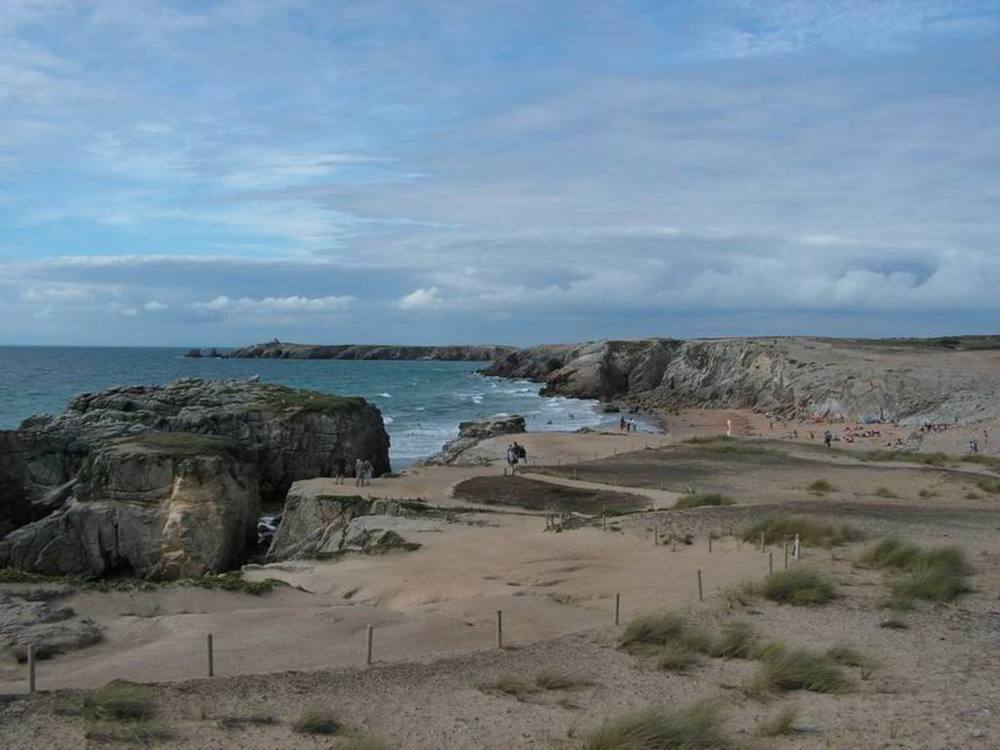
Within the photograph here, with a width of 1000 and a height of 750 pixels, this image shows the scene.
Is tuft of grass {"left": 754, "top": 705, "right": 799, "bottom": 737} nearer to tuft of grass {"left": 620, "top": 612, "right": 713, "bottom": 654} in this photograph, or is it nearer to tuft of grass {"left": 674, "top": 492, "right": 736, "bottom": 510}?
tuft of grass {"left": 620, "top": 612, "right": 713, "bottom": 654}

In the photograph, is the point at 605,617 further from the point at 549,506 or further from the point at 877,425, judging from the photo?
the point at 877,425

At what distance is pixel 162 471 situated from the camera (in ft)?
92.6

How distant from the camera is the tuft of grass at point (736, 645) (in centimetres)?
1395

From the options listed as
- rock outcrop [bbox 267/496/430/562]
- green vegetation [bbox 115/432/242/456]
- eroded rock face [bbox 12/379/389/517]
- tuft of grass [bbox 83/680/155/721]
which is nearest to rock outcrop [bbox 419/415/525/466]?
eroded rock face [bbox 12/379/389/517]

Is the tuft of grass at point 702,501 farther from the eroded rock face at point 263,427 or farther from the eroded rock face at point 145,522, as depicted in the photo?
the eroded rock face at point 263,427

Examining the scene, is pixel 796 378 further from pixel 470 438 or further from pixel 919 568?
pixel 919 568

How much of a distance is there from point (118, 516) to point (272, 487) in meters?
14.6

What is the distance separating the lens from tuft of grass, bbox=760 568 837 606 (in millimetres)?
16859

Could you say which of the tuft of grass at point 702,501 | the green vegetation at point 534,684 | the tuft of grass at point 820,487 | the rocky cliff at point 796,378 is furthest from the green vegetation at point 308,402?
the rocky cliff at point 796,378

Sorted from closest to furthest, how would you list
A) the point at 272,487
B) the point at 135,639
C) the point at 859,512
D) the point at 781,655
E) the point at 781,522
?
the point at 781,655
the point at 135,639
the point at 781,522
the point at 859,512
the point at 272,487

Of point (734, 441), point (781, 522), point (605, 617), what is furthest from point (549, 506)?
point (734, 441)

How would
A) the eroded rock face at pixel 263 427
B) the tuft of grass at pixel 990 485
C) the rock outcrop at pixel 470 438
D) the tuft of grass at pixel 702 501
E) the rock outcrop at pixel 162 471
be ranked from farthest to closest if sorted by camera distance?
the rock outcrop at pixel 470 438
the eroded rock face at pixel 263 427
the tuft of grass at pixel 990 485
the tuft of grass at pixel 702 501
the rock outcrop at pixel 162 471

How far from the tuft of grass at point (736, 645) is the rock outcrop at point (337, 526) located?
10.9m

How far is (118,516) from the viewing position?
27203mm
